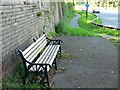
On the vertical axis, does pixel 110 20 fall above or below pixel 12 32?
below

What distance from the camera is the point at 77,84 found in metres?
6.16

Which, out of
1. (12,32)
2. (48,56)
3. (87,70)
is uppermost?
(12,32)

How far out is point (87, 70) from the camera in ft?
24.6

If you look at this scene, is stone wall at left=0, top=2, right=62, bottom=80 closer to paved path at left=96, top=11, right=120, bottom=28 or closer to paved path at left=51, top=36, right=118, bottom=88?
paved path at left=51, top=36, right=118, bottom=88

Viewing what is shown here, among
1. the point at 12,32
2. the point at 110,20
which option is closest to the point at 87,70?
the point at 12,32

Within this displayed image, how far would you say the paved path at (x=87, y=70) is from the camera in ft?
20.5

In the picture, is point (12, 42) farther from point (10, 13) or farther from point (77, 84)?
point (77, 84)

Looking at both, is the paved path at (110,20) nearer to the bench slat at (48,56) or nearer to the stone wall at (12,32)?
the bench slat at (48,56)

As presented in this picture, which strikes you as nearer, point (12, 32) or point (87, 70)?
point (12, 32)

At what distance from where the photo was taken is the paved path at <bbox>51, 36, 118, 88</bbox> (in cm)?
624

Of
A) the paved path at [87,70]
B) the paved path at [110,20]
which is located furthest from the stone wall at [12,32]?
the paved path at [110,20]

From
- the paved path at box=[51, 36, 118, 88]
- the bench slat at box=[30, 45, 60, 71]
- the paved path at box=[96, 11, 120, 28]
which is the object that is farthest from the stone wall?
the paved path at box=[96, 11, 120, 28]

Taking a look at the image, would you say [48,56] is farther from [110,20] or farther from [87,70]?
[110,20]

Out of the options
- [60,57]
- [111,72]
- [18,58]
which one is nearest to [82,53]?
[60,57]
